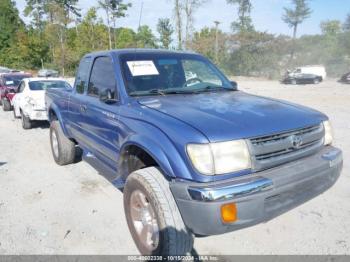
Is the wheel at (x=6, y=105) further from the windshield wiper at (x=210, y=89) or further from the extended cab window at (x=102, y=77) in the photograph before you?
the windshield wiper at (x=210, y=89)

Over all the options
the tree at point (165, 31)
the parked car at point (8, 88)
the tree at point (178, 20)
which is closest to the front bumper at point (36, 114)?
the parked car at point (8, 88)

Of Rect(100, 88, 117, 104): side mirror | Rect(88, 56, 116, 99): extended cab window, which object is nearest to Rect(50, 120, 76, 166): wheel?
Rect(88, 56, 116, 99): extended cab window

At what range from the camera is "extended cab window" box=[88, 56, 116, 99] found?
4.04m

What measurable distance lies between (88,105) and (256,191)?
2609 mm

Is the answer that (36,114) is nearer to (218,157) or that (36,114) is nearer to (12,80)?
(12,80)

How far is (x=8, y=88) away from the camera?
535 inches

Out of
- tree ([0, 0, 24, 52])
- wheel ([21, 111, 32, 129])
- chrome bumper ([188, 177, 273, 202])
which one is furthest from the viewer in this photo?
tree ([0, 0, 24, 52])

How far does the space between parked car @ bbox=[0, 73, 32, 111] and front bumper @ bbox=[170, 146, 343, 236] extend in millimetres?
12388

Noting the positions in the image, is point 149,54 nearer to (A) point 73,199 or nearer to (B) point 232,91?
(B) point 232,91

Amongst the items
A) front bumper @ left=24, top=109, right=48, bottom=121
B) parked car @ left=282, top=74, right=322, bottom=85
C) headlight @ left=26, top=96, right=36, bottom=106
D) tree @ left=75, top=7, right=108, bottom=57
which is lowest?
parked car @ left=282, top=74, right=322, bottom=85

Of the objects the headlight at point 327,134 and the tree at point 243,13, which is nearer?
the headlight at point 327,134

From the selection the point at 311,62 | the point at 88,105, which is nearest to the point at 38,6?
the point at 311,62

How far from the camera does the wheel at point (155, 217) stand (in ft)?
9.27

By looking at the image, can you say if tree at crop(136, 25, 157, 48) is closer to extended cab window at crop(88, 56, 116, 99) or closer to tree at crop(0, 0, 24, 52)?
tree at crop(0, 0, 24, 52)
